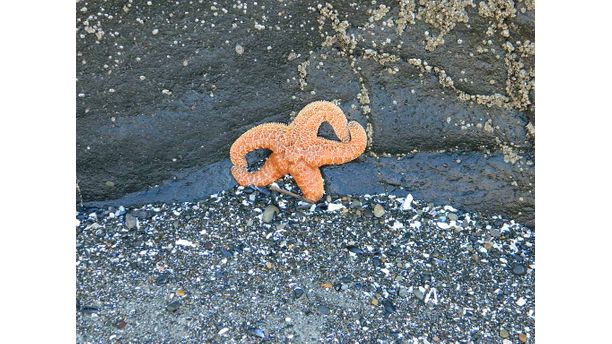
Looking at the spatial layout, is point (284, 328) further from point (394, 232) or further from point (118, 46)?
point (118, 46)

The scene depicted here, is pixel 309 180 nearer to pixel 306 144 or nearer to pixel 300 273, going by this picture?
pixel 306 144

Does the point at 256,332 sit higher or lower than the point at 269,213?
lower

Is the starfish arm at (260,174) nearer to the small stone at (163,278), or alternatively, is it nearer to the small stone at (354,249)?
the small stone at (354,249)

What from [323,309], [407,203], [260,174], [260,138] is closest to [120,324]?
[323,309]

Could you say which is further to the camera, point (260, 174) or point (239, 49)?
point (260, 174)

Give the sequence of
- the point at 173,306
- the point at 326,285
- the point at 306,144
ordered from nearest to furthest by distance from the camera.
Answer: the point at 173,306
the point at 326,285
the point at 306,144

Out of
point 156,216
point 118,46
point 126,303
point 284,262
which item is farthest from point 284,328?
point 118,46
